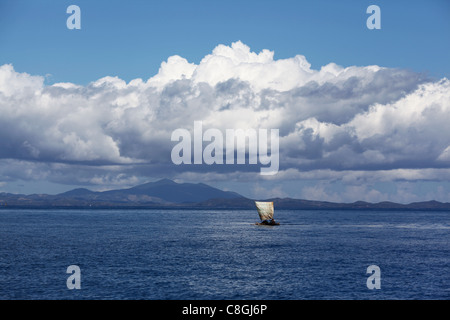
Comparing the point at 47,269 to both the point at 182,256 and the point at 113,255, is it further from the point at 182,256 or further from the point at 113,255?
the point at 182,256

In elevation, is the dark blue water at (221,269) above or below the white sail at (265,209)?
below

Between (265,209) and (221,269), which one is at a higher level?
(265,209)

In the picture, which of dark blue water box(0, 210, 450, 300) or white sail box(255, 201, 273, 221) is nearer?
dark blue water box(0, 210, 450, 300)

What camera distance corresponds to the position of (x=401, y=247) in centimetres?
Result: 11656

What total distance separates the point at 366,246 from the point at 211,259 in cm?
4638

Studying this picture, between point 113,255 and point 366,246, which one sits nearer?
point 113,255

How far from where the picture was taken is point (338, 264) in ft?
283

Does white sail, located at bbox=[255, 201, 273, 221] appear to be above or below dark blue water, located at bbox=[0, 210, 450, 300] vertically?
above

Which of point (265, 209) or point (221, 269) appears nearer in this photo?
point (221, 269)

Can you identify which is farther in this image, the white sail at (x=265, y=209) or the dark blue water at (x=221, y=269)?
the white sail at (x=265, y=209)
